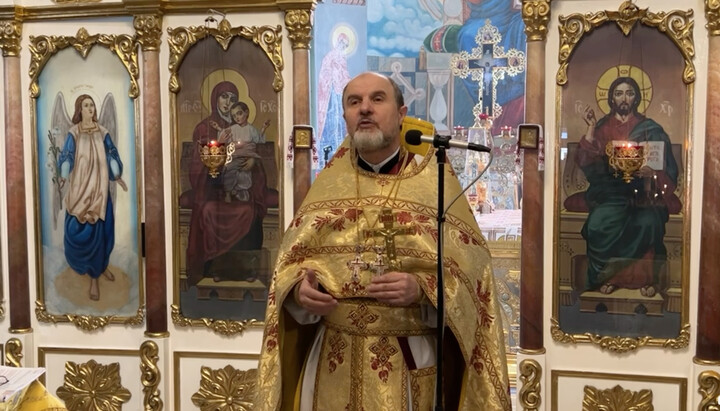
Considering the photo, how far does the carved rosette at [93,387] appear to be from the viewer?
620 cm

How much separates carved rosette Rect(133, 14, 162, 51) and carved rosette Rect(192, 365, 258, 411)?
2.51 meters

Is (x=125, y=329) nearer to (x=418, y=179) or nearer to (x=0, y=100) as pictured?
(x=0, y=100)

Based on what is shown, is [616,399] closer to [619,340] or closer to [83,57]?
[619,340]

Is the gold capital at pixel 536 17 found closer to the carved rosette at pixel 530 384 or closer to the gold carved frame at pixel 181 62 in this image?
the gold carved frame at pixel 181 62

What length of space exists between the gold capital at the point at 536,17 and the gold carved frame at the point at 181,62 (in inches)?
70.4

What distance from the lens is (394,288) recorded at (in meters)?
2.75

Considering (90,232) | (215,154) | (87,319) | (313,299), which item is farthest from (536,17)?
(87,319)

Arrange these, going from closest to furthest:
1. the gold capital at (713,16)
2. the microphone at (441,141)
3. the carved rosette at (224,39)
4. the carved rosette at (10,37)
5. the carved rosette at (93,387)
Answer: the microphone at (441,141) → the gold capital at (713,16) → the carved rosette at (224,39) → the carved rosette at (10,37) → the carved rosette at (93,387)

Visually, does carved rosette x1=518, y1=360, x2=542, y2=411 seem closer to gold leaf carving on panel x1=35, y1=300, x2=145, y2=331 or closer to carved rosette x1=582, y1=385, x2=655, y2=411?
carved rosette x1=582, y1=385, x2=655, y2=411

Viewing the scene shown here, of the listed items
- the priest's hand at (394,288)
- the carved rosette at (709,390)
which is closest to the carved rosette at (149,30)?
the priest's hand at (394,288)

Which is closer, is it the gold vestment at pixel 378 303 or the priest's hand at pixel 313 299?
the priest's hand at pixel 313 299

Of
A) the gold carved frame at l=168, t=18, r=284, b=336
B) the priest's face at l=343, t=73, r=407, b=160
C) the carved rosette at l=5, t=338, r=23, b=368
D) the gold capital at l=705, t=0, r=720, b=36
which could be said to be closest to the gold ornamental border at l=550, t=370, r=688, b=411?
the gold carved frame at l=168, t=18, r=284, b=336

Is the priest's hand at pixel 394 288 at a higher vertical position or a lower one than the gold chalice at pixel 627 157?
lower

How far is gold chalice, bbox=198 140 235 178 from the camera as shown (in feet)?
19.2
